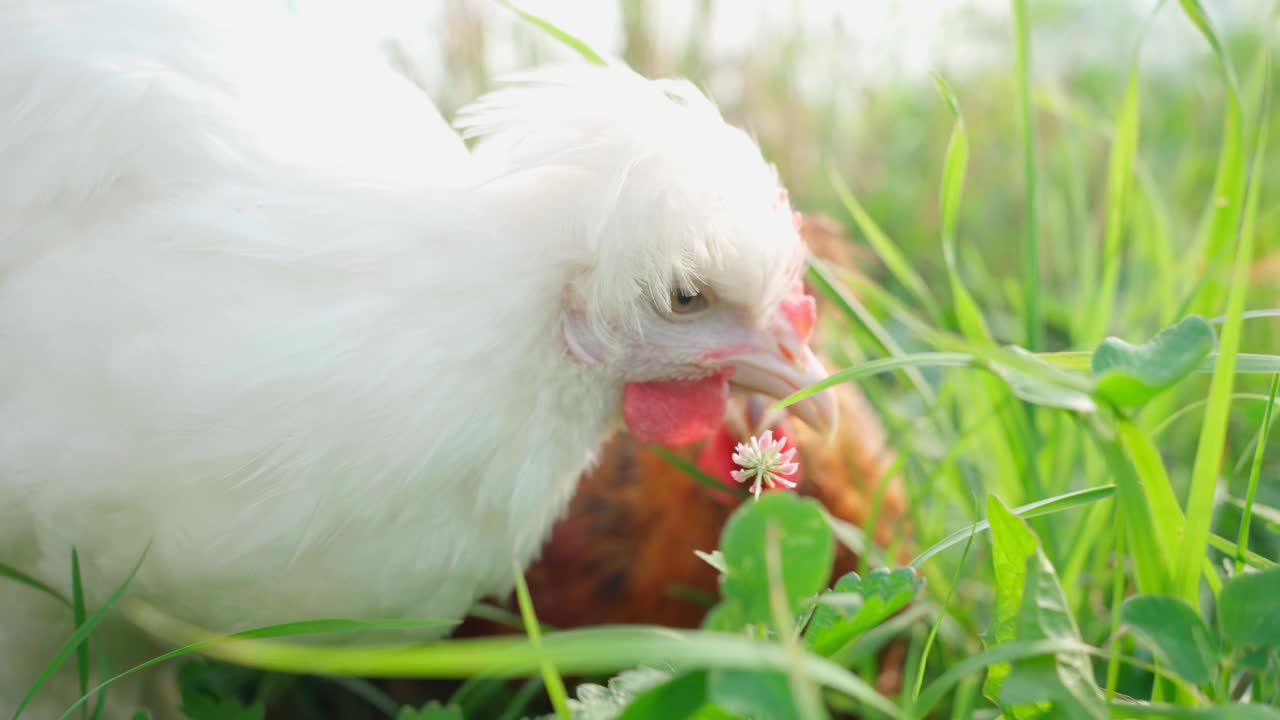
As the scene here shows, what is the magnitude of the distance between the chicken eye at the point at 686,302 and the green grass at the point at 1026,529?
18 cm

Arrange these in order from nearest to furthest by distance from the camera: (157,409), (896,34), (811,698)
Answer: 1. (811,698)
2. (157,409)
3. (896,34)

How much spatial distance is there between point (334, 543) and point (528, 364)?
0.28 metres

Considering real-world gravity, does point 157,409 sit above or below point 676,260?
below

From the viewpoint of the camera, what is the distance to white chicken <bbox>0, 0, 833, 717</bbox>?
3.08ft

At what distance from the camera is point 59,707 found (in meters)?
1.22

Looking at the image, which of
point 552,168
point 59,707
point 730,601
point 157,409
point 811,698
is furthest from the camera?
point 59,707

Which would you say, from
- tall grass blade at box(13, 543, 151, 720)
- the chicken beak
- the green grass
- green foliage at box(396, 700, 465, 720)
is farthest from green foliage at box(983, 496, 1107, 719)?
tall grass blade at box(13, 543, 151, 720)

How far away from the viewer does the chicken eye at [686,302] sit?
1.11 m

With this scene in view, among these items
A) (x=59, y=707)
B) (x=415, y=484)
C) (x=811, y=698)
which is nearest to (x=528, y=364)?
(x=415, y=484)

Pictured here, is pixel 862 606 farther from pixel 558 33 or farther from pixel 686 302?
pixel 558 33

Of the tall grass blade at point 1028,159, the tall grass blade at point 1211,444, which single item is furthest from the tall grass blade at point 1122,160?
the tall grass blade at point 1211,444

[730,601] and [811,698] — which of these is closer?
[811,698]

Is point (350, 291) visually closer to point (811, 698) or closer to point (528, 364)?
point (528, 364)

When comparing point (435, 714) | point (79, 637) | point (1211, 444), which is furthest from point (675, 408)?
point (79, 637)
